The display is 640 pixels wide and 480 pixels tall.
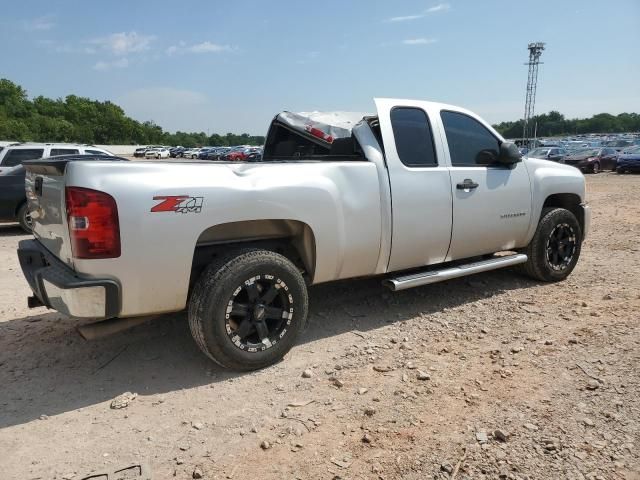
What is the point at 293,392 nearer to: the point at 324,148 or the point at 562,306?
the point at 324,148

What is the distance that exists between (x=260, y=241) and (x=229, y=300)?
2.10ft

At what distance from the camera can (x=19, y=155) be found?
36.0 feet

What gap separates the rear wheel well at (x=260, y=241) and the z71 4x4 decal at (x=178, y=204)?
28cm

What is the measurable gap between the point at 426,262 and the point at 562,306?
158 centimetres

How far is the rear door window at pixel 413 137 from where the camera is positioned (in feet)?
13.9

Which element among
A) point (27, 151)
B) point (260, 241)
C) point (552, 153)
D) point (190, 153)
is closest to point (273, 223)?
point (260, 241)

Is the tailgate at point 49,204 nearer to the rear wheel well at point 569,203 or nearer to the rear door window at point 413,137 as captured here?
the rear door window at point 413,137

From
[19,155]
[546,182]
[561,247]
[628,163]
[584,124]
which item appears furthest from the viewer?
[584,124]

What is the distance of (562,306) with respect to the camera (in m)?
4.83

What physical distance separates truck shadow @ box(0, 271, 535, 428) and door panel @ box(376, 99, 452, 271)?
70 cm

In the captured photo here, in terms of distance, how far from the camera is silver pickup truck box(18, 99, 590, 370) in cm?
294

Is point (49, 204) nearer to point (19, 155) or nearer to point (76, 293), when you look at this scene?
point (76, 293)

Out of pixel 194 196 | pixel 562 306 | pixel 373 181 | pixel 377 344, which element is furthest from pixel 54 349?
pixel 562 306

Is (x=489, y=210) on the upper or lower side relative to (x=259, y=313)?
upper
